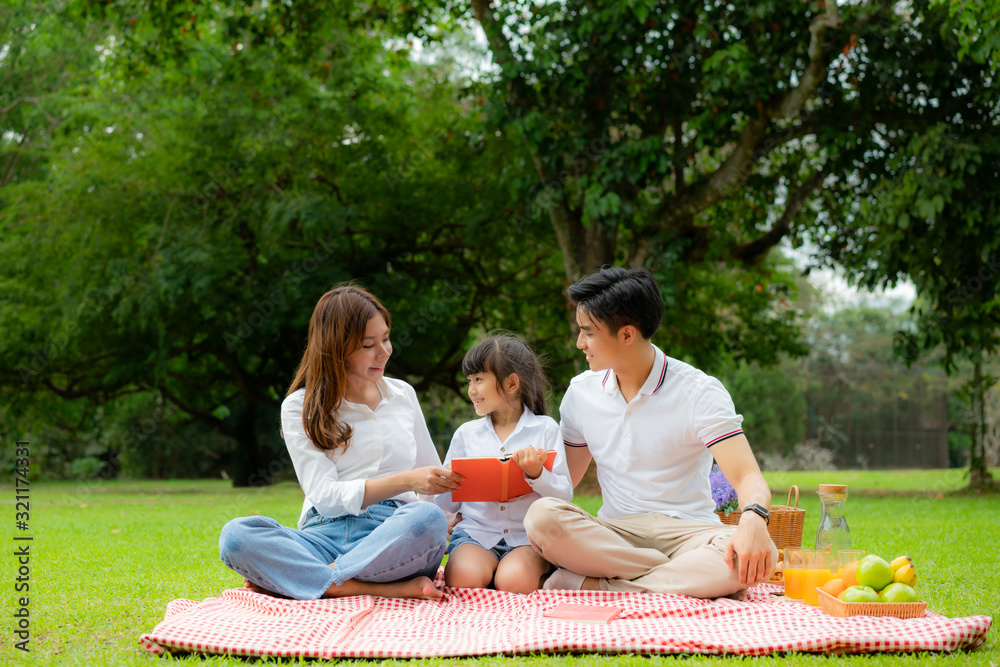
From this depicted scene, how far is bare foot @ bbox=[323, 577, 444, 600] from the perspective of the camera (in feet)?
10.1

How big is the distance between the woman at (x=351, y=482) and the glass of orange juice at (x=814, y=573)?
1285mm

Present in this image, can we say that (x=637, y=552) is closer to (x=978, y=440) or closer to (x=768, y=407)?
(x=978, y=440)

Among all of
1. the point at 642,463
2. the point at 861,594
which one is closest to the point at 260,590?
the point at 642,463

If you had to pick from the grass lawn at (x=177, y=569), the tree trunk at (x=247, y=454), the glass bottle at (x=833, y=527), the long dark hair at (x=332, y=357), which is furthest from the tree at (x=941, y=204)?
the tree trunk at (x=247, y=454)

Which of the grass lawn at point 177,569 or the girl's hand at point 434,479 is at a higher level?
the girl's hand at point 434,479

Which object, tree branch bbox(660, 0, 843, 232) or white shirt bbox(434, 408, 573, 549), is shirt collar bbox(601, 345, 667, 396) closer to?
white shirt bbox(434, 408, 573, 549)

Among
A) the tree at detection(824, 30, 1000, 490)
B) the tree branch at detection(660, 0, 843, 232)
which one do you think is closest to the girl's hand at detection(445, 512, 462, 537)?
the tree at detection(824, 30, 1000, 490)

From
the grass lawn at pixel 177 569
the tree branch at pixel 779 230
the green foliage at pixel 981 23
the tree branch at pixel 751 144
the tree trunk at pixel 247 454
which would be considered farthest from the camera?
the tree trunk at pixel 247 454

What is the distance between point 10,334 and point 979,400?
1168 centimetres

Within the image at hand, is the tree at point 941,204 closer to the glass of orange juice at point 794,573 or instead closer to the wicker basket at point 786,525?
the wicker basket at point 786,525

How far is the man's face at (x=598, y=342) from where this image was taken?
126 inches

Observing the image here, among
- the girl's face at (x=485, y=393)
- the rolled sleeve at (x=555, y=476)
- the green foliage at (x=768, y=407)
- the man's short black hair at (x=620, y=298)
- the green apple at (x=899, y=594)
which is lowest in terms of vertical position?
the green foliage at (x=768, y=407)

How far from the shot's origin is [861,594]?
2.71m

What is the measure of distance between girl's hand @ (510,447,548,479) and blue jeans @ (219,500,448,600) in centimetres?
34
